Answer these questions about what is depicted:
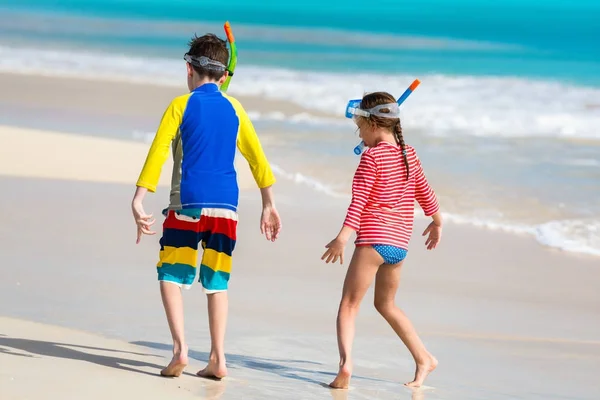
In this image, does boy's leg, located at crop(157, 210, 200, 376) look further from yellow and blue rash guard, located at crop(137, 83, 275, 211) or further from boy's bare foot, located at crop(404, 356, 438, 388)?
boy's bare foot, located at crop(404, 356, 438, 388)

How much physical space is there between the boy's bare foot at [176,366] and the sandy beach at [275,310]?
0.04 m

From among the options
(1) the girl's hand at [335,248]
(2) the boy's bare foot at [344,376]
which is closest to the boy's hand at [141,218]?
(1) the girl's hand at [335,248]

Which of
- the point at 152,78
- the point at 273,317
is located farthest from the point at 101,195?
the point at 152,78

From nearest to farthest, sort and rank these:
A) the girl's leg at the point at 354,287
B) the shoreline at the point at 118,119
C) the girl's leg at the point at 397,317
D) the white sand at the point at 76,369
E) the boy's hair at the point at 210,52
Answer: the white sand at the point at 76,369 → the boy's hair at the point at 210,52 → the girl's leg at the point at 354,287 → the girl's leg at the point at 397,317 → the shoreline at the point at 118,119

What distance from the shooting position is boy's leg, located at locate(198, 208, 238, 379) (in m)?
4.47

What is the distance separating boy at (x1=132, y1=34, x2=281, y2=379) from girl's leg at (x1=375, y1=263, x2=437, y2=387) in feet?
2.20

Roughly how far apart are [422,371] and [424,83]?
21.8 m

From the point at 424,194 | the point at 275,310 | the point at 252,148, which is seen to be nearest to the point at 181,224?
the point at 252,148

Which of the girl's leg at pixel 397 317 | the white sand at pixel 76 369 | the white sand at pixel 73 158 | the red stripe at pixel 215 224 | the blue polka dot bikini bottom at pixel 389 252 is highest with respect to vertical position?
the white sand at pixel 73 158

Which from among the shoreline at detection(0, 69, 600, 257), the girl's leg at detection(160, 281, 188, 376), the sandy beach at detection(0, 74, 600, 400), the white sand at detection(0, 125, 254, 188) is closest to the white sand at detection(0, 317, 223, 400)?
the sandy beach at detection(0, 74, 600, 400)

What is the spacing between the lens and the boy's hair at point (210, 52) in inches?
180

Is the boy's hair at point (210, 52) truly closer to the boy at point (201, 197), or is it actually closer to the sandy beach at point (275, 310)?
the boy at point (201, 197)

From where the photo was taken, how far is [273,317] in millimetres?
5715

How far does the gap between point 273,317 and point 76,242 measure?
73.2 inches
